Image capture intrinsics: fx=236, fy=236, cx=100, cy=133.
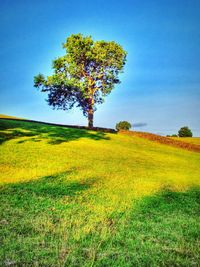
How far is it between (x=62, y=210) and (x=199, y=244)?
2964 mm

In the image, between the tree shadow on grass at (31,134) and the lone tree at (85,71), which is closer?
the tree shadow on grass at (31,134)

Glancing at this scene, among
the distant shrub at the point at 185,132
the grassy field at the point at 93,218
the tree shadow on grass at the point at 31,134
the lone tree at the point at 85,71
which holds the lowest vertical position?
the grassy field at the point at 93,218

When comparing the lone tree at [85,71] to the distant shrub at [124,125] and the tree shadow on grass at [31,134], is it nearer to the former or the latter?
the tree shadow on grass at [31,134]

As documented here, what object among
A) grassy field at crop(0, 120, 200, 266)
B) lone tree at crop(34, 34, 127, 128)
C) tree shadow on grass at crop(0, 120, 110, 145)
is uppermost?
lone tree at crop(34, 34, 127, 128)

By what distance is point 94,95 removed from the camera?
37.8 meters

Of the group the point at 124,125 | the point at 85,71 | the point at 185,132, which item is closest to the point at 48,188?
the point at 85,71

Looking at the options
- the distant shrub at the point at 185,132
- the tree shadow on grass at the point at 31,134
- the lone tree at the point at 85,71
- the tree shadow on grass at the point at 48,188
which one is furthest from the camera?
the distant shrub at the point at 185,132

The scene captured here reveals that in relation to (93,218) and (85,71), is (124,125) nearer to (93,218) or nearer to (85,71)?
(85,71)

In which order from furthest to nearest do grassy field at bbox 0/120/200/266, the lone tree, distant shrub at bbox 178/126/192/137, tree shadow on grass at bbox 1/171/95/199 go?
distant shrub at bbox 178/126/192/137 → the lone tree → tree shadow on grass at bbox 1/171/95/199 → grassy field at bbox 0/120/200/266

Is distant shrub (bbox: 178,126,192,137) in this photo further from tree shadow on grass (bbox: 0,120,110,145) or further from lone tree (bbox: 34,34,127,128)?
tree shadow on grass (bbox: 0,120,110,145)

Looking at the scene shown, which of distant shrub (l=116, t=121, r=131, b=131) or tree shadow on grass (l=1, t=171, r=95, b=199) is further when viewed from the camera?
distant shrub (l=116, t=121, r=131, b=131)

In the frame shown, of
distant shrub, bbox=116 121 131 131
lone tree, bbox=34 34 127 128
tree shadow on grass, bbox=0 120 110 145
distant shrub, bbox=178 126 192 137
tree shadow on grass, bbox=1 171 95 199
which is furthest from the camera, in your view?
distant shrub, bbox=116 121 131 131

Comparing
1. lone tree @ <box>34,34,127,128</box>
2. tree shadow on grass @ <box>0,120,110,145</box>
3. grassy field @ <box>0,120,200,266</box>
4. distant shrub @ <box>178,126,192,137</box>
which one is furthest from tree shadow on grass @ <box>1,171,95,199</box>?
distant shrub @ <box>178,126,192,137</box>

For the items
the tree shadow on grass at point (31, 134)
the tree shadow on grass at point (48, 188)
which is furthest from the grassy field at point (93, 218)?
the tree shadow on grass at point (31, 134)
